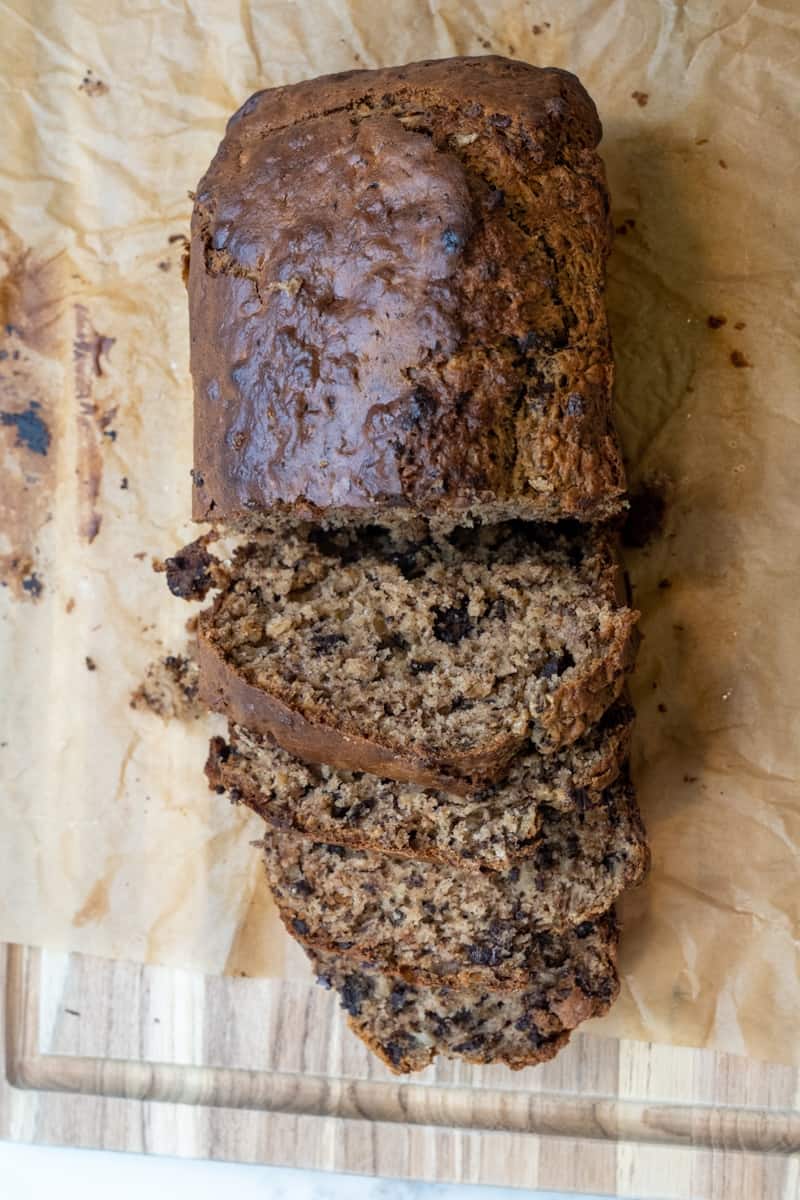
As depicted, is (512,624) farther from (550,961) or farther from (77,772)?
(77,772)

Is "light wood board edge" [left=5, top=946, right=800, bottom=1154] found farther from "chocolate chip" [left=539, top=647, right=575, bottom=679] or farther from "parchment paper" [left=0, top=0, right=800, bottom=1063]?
"chocolate chip" [left=539, top=647, right=575, bottom=679]

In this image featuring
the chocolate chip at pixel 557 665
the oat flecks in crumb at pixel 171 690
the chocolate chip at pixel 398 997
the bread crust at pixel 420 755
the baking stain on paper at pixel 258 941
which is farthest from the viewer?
the oat flecks in crumb at pixel 171 690

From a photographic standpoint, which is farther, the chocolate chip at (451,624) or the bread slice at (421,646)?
the chocolate chip at (451,624)

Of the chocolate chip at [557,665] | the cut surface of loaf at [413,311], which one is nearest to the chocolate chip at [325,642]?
the cut surface of loaf at [413,311]

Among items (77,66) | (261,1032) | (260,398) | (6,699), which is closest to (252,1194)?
(261,1032)

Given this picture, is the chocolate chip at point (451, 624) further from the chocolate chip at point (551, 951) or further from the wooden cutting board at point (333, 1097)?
the wooden cutting board at point (333, 1097)

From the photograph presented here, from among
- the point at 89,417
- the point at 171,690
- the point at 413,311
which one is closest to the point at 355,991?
the point at 171,690
